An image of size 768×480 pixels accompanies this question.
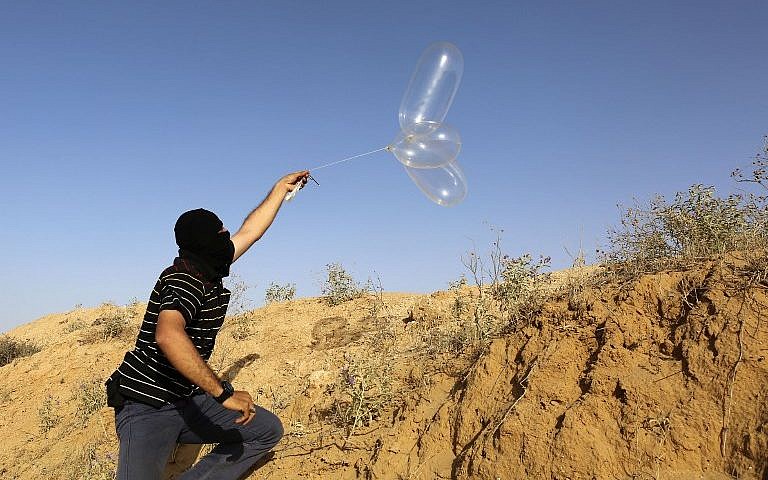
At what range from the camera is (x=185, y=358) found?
2969mm

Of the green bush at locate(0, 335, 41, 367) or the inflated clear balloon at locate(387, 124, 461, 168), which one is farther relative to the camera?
the green bush at locate(0, 335, 41, 367)

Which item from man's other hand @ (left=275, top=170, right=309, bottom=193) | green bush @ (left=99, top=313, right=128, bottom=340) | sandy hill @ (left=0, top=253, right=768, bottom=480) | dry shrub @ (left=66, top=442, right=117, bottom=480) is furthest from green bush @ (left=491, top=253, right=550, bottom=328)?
green bush @ (left=99, top=313, right=128, bottom=340)

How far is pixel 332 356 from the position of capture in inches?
243

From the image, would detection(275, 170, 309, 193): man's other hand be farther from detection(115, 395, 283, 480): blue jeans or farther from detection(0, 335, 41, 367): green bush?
detection(0, 335, 41, 367): green bush

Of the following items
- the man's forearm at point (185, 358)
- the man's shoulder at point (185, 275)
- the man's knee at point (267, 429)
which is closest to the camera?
the man's forearm at point (185, 358)

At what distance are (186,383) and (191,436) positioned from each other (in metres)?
0.40

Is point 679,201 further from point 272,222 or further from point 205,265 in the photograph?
point 205,265

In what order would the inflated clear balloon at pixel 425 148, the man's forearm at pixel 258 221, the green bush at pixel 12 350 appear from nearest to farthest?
1. the man's forearm at pixel 258 221
2. the inflated clear balloon at pixel 425 148
3. the green bush at pixel 12 350

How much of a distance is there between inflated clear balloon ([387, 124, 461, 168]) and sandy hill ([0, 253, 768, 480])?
1430 millimetres

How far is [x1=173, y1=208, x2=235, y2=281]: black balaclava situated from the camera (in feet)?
11.5

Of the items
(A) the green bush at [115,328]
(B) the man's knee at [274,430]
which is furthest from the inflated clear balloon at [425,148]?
(A) the green bush at [115,328]

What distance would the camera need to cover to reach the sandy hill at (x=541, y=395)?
298 centimetres

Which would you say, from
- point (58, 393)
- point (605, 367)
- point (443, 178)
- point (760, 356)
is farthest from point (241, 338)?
point (760, 356)

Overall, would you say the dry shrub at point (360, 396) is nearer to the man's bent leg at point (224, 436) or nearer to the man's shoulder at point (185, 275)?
the man's bent leg at point (224, 436)
